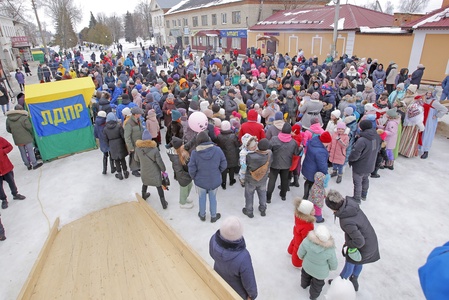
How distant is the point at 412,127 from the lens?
717cm

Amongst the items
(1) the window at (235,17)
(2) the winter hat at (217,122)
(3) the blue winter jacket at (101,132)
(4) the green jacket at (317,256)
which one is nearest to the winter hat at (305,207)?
(4) the green jacket at (317,256)

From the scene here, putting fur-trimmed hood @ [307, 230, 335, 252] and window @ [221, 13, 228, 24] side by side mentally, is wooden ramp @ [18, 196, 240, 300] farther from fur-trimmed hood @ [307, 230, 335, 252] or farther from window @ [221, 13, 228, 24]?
window @ [221, 13, 228, 24]

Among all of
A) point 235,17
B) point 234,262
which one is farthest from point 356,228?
point 235,17

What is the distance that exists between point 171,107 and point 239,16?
27292 mm

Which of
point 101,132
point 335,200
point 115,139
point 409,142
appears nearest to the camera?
point 335,200

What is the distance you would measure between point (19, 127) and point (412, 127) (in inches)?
397

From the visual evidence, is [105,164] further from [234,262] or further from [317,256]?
[317,256]

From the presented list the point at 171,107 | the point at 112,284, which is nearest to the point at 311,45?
the point at 171,107

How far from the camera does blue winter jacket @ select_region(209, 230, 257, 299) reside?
9.45 ft

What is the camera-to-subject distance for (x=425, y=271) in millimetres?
1440

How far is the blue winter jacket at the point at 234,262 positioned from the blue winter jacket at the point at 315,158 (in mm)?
2605

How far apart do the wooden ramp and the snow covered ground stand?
705 millimetres

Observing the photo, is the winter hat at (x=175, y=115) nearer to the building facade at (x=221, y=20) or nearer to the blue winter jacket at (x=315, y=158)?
the blue winter jacket at (x=315, y=158)

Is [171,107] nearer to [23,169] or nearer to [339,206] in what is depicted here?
[23,169]
